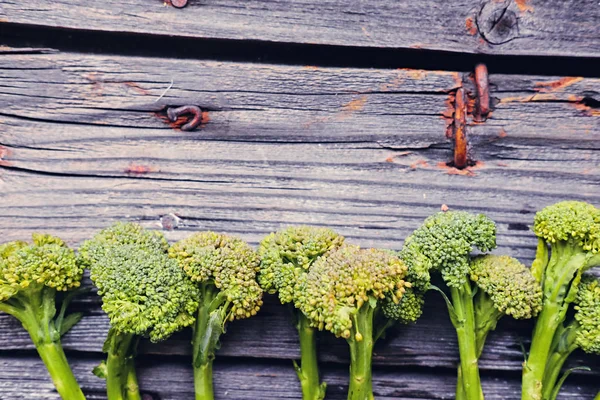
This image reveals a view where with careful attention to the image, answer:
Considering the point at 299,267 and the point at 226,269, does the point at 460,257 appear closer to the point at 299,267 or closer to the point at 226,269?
the point at 299,267

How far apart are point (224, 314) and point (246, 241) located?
278 millimetres

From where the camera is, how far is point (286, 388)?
1563 mm

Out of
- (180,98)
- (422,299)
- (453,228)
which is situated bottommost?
(422,299)

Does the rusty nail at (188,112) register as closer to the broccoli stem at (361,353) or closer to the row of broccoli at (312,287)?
the row of broccoli at (312,287)

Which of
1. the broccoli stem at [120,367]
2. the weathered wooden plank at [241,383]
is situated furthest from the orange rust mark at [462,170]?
the broccoli stem at [120,367]

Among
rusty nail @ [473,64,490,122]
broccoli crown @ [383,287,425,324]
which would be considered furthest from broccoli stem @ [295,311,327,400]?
rusty nail @ [473,64,490,122]

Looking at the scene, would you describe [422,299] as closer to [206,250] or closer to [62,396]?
[206,250]

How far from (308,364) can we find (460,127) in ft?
2.80

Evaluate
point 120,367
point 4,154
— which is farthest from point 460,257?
point 4,154

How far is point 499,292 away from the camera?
4.54 feet

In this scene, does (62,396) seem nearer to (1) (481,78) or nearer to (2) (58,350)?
(2) (58,350)

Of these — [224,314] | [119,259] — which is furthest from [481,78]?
[119,259]

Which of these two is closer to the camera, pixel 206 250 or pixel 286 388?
pixel 206 250

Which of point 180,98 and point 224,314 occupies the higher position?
point 180,98
